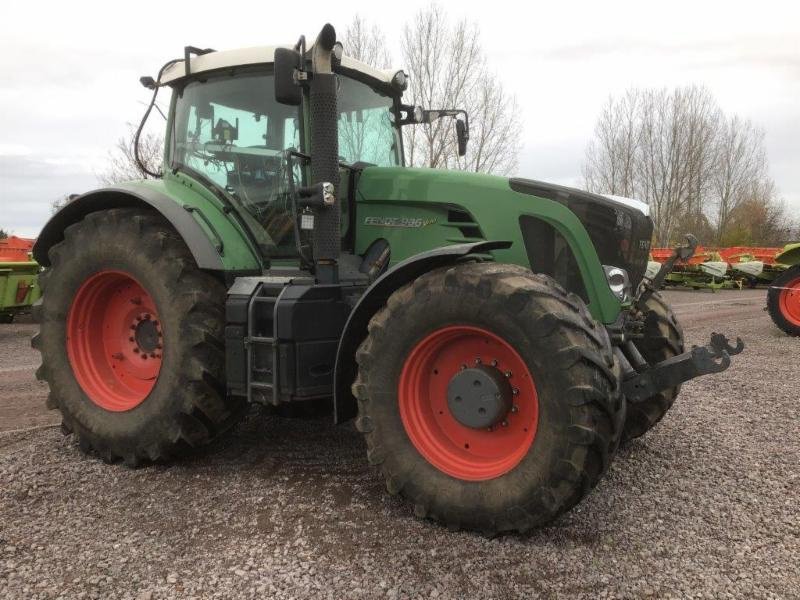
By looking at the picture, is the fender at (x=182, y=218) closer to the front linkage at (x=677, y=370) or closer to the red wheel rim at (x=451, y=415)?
the red wheel rim at (x=451, y=415)

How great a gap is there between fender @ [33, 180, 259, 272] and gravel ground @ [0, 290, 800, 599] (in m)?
1.20

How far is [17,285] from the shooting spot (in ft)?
→ 32.0

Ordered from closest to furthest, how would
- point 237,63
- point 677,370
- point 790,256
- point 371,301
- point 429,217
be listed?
point 677,370 < point 371,301 < point 429,217 < point 237,63 < point 790,256

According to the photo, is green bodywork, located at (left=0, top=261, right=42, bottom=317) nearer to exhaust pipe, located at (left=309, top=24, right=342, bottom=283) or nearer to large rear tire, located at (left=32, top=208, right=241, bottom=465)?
large rear tire, located at (left=32, top=208, right=241, bottom=465)

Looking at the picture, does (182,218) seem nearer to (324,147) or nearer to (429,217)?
(324,147)

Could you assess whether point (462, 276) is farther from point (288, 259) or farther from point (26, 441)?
point (26, 441)

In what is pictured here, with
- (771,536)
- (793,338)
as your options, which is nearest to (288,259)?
(771,536)

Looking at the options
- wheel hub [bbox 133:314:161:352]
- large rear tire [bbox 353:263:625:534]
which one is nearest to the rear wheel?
large rear tire [bbox 353:263:625:534]

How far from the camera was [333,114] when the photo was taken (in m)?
3.65

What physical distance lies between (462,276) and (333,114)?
4.31 feet

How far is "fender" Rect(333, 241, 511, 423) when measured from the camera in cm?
306

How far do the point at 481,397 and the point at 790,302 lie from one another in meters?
8.52

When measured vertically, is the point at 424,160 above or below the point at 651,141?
below

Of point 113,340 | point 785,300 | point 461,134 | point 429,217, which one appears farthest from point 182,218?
point 785,300
